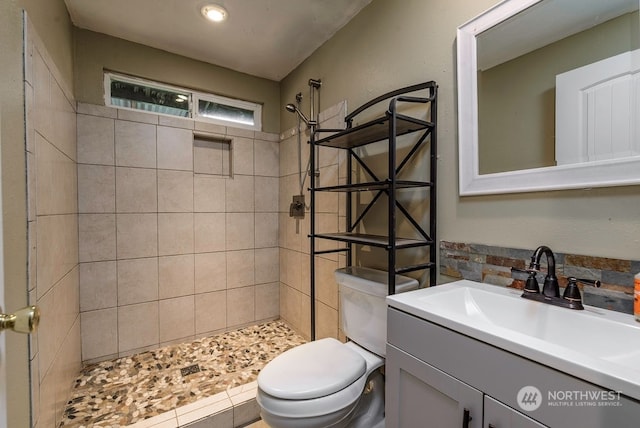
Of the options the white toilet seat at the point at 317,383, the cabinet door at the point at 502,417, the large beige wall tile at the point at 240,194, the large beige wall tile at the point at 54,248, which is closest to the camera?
the cabinet door at the point at 502,417

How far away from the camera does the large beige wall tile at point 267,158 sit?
2.49 m

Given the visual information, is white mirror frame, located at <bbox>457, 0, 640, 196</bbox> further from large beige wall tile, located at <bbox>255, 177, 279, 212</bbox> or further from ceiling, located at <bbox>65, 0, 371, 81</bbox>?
large beige wall tile, located at <bbox>255, 177, 279, 212</bbox>

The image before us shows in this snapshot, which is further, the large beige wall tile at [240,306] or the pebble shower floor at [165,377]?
the large beige wall tile at [240,306]

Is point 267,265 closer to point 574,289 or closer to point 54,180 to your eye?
point 54,180

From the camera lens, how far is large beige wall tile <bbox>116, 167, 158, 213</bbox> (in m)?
1.96

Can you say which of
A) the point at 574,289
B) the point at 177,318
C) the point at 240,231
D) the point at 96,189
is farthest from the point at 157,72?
the point at 574,289

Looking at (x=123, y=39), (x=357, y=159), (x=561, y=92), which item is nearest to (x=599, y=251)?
(x=561, y=92)

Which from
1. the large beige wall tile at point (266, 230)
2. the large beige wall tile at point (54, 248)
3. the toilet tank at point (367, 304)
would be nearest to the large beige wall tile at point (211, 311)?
the large beige wall tile at point (266, 230)

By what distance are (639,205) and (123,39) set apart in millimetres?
2800

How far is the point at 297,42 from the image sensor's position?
199 centimetres

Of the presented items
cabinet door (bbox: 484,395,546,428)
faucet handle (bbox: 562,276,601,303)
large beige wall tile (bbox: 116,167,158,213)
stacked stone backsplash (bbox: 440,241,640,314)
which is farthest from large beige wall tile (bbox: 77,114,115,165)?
faucet handle (bbox: 562,276,601,303)

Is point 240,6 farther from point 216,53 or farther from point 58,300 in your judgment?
point 58,300

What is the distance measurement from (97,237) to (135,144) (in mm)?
686

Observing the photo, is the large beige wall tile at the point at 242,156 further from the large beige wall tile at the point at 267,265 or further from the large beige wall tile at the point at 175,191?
the large beige wall tile at the point at 267,265
